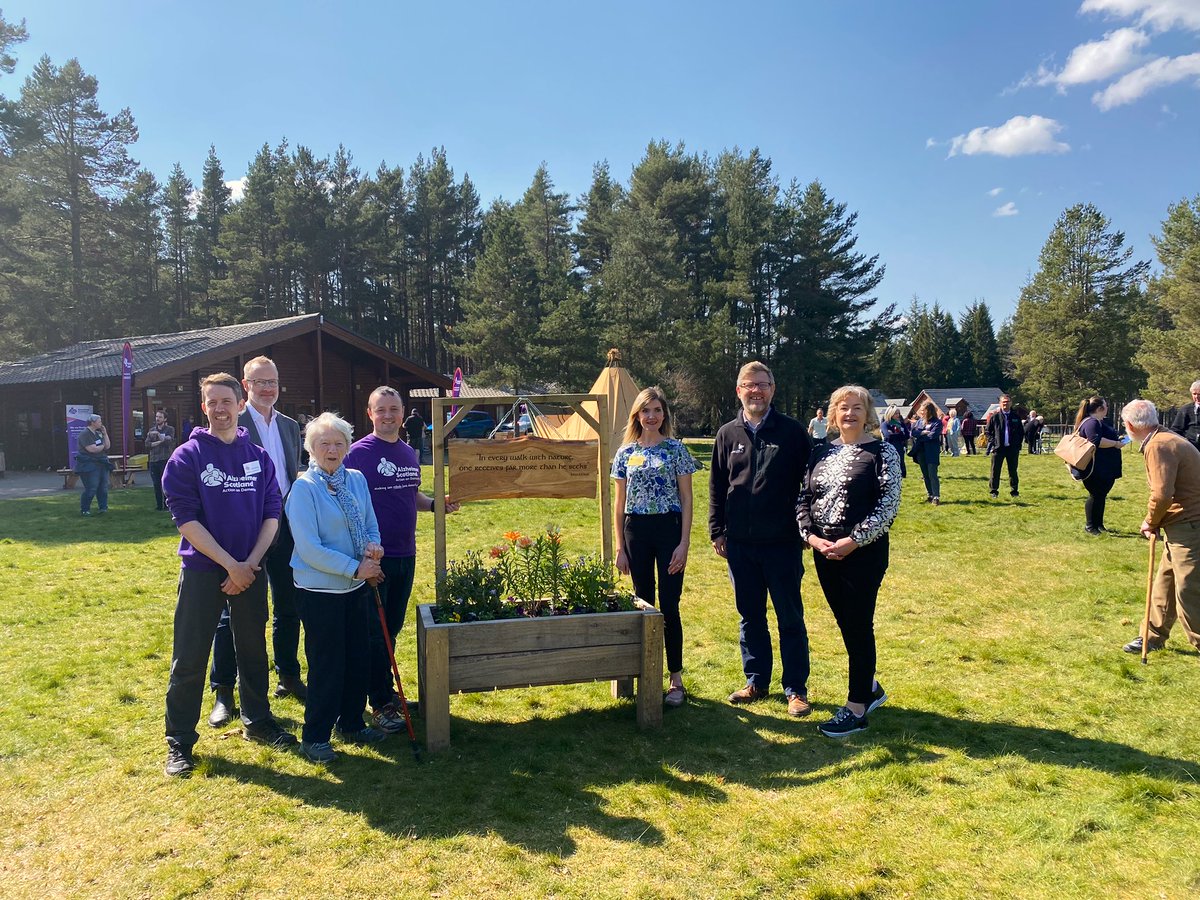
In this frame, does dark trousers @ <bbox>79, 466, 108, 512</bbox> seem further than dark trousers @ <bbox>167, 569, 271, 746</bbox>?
Yes

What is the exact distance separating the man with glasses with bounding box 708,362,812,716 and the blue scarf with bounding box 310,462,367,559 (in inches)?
72.1

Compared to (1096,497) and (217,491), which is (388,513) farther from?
(1096,497)

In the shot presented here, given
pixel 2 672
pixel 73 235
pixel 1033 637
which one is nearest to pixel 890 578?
pixel 1033 637

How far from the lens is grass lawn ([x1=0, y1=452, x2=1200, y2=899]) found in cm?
288

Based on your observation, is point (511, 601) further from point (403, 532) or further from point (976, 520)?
point (976, 520)

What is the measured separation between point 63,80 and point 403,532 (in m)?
39.8

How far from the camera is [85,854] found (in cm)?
306

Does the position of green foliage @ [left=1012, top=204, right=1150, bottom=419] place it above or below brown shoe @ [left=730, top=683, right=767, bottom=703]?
above

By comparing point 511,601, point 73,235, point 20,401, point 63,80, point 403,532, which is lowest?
point 511,601

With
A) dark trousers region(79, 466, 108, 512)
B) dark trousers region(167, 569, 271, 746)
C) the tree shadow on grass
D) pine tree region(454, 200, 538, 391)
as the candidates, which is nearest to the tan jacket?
the tree shadow on grass

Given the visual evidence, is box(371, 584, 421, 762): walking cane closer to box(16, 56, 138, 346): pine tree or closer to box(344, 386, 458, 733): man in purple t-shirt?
box(344, 386, 458, 733): man in purple t-shirt

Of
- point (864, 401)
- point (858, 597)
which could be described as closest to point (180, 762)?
point (858, 597)

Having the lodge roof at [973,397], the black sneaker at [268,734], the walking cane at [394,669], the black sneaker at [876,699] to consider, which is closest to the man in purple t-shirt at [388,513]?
the walking cane at [394,669]

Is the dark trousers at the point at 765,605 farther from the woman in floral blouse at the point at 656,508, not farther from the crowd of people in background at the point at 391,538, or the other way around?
the woman in floral blouse at the point at 656,508
